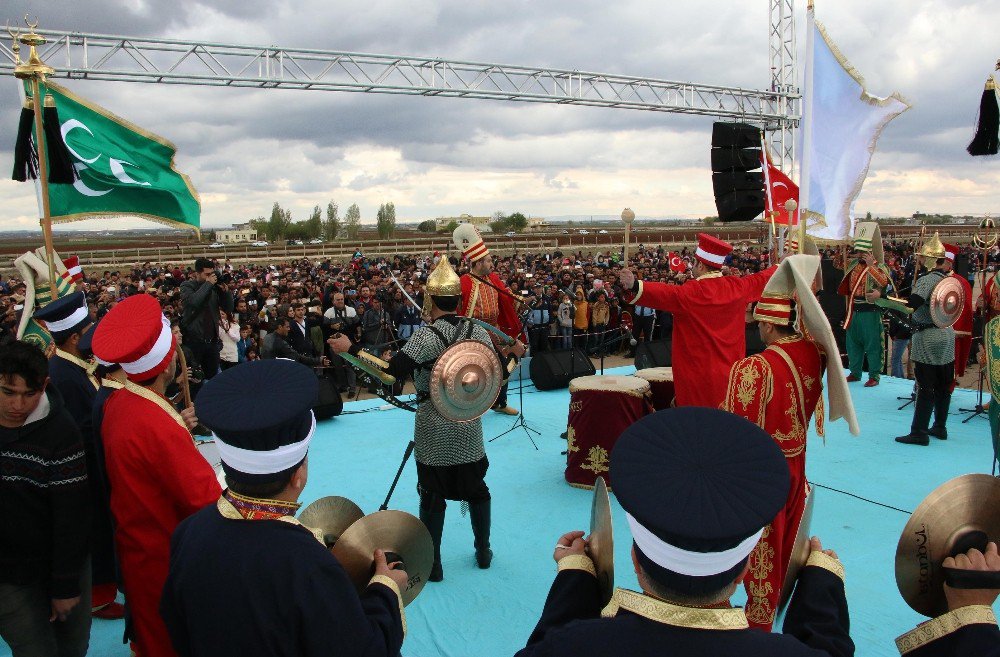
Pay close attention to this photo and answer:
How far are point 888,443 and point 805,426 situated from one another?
175 inches

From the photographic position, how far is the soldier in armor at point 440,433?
13.6 feet

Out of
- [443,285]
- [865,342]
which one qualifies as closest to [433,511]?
[443,285]

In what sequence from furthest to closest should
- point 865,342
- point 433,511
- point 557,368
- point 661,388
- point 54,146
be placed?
point 557,368
point 865,342
point 661,388
point 54,146
point 433,511

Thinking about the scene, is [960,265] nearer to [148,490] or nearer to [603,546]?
[603,546]

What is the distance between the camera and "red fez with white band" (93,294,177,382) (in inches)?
109

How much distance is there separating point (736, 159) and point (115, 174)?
674 cm

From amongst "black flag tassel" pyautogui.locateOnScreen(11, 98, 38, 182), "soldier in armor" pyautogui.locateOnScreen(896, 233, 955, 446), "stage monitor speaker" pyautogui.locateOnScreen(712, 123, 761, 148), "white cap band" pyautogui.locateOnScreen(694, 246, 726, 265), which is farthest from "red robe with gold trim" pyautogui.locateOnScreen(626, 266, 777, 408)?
"black flag tassel" pyautogui.locateOnScreen(11, 98, 38, 182)

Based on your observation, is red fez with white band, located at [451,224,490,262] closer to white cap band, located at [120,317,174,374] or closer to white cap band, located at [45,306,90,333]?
white cap band, located at [45,306,90,333]

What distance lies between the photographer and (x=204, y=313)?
8.30 meters

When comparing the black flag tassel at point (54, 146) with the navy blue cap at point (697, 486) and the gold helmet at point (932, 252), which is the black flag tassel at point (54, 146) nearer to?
the navy blue cap at point (697, 486)

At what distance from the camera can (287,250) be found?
44031 millimetres

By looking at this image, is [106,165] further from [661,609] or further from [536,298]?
[536,298]

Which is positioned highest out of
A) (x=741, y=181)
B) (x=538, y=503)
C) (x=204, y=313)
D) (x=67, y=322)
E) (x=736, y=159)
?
(x=736, y=159)

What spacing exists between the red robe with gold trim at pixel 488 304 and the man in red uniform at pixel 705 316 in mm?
2185
